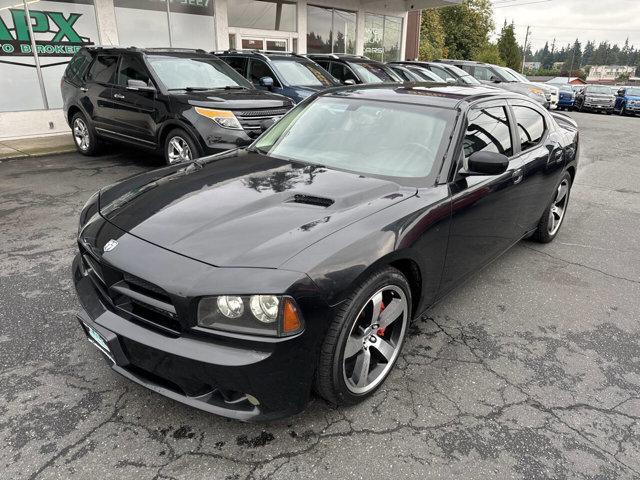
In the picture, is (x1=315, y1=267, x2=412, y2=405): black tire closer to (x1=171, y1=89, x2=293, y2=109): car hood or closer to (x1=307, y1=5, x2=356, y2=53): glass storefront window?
(x1=171, y1=89, x2=293, y2=109): car hood

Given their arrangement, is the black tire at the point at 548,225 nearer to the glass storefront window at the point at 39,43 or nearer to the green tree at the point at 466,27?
the glass storefront window at the point at 39,43

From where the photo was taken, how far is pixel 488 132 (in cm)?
355

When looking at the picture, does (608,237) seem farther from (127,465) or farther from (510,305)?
(127,465)

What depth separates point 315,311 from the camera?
6.91 feet

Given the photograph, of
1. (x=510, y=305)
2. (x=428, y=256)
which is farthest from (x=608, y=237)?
(x=428, y=256)

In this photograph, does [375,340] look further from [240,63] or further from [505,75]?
[505,75]

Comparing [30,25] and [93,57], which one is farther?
[30,25]

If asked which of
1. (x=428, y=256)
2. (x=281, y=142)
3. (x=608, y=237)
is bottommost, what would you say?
(x=608, y=237)

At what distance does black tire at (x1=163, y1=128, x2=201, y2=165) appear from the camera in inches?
258

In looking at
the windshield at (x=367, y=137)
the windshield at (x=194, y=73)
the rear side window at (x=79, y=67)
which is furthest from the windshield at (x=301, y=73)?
the windshield at (x=367, y=137)

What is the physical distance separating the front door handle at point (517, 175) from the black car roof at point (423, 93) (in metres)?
0.60

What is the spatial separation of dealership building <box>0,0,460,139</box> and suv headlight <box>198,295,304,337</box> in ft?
35.0

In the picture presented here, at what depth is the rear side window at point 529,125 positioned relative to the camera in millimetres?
4039

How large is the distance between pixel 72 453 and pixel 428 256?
2.06m
